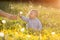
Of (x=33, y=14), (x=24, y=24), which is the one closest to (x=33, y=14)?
(x=33, y=14)

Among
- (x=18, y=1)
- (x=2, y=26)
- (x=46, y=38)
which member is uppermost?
(x=18, y=1)

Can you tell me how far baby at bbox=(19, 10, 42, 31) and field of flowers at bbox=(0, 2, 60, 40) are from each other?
33 mm

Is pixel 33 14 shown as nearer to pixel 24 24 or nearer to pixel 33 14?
pixel 33 14

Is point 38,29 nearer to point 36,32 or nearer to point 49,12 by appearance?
point 36,32

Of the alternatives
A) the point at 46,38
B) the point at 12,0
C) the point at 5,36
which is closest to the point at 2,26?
the point at 5,36

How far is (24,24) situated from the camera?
5.93 feet

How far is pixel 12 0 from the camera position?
1.85 metres

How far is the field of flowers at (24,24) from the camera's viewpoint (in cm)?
177

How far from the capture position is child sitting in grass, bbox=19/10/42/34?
1.82 metres

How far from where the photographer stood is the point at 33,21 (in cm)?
184

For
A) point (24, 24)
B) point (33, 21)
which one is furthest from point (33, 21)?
point (24, 24)

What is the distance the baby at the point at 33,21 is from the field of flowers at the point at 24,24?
1.3 inches

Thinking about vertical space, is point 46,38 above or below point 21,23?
below

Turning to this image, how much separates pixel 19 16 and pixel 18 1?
162 mm
